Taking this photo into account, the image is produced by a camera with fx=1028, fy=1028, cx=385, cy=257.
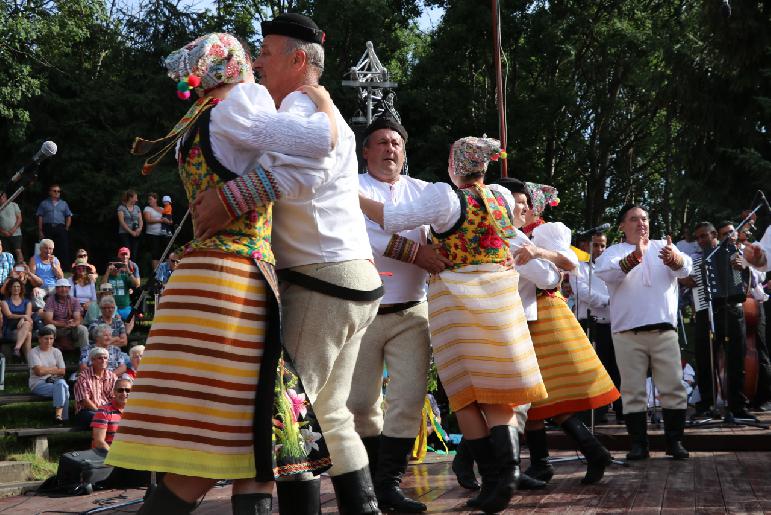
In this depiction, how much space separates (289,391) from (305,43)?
1.17 meters

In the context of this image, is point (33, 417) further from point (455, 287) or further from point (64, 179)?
point (64, 179)

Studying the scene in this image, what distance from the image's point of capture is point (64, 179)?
2430cm

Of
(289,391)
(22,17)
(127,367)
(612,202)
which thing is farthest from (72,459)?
(612,202)

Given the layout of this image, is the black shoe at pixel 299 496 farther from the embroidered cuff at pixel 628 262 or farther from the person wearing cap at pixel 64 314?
the person wearing cap at pixel 64 314

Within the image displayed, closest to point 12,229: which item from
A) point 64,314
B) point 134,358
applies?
point 64,314

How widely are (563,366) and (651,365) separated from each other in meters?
1.75

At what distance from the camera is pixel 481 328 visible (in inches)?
188

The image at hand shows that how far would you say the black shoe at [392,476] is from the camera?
16.2 ft

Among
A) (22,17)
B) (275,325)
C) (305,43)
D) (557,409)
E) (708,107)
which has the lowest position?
(557,409)

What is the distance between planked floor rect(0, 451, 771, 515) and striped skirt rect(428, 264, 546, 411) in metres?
0.62

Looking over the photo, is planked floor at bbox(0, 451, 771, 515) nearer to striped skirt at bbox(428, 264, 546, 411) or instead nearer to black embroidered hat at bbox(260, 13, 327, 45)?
striped skirt at bbox(428, 264, 546, 411)

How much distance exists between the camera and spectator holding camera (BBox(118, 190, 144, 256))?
15797 mm

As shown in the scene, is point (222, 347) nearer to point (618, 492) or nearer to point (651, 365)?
point (618, 492)

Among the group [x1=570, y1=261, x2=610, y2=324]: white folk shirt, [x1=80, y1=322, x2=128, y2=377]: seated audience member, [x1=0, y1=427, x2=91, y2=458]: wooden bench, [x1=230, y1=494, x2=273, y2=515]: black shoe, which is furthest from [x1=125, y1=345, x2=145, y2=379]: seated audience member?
[x1=230, y1=494, x2=273, y2=515]: black shoe
